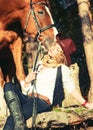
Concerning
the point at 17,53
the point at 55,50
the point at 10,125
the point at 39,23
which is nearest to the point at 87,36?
the point at 39,23

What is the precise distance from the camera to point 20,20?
31.7 ft

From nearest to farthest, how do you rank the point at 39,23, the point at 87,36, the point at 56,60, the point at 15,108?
1. the point at 15,108
2. the point at 56,60
3. the point at 39,23
4. the point at 87,36

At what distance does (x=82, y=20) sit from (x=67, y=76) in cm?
495

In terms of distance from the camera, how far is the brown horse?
8.96m

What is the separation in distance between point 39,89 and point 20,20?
4.55 metres

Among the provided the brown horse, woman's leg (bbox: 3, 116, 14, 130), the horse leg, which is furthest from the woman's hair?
the horse leg

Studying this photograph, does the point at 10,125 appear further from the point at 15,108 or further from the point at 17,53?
the point at 17,53

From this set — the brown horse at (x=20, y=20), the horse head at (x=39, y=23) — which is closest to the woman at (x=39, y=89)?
the horse head at (x=39, y=23)

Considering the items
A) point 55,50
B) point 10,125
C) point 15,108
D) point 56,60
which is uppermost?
point 55,50

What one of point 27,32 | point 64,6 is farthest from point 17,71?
point 64,6

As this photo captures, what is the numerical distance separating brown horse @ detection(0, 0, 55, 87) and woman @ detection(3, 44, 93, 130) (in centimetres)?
335

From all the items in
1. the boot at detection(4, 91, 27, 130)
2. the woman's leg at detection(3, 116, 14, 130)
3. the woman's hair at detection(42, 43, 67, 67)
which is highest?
the woman's hair at detection(42, 43, 67, 67)

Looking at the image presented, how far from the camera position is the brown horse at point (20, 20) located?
896 centimetres

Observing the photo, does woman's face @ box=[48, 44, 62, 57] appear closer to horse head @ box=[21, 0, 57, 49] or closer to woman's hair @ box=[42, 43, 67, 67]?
woman's hair @ box=[42, 43, 67, 67]
